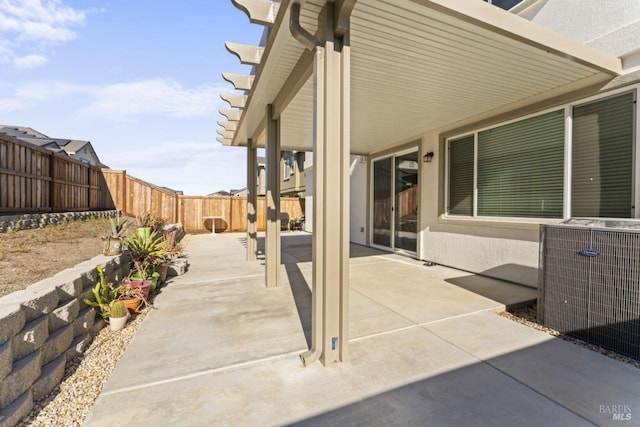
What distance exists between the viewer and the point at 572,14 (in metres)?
3.67

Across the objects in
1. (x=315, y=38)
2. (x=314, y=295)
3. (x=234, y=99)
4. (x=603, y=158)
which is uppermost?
(x=234, y=99)

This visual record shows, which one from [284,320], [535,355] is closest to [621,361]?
[535,355]

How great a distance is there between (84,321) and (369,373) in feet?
8.16

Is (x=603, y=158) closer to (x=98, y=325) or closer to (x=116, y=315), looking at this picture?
(x=116, y=315)

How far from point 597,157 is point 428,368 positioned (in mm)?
3343

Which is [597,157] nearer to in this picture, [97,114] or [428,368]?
→ [428,368]

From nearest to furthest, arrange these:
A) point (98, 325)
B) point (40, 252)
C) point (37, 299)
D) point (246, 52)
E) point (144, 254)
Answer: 1. point (37, 299)
2. point (98, 325)
3. point (246, 52)
4. point (40, 252)
5. point (144, 254)

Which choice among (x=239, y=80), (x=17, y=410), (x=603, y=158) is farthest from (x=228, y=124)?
(x=603, y=158)

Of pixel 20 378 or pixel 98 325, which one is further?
pixel 98 325

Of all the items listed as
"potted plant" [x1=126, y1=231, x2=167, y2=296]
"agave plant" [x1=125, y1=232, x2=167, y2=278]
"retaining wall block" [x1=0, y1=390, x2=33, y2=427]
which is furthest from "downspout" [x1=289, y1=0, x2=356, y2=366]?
"agave plant" [x1=125, y1=232, x2=167, y2=278]

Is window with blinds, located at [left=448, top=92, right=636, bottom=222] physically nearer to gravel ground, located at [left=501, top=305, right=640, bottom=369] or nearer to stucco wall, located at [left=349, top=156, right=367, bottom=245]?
gravel ground, located at [left=501, top=305, right=640, bottom=369]

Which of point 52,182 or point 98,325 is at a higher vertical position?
point 52,182

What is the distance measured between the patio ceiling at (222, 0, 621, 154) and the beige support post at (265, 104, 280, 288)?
446 millimetres

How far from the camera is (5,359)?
157 centimetres
